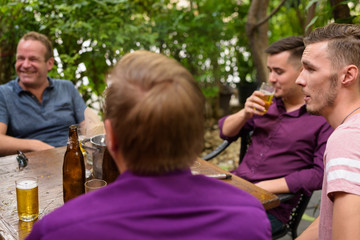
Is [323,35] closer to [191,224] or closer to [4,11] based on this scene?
[191,224]

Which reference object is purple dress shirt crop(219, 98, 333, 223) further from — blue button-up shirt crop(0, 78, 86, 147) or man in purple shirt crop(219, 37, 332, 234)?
blue button-up shirt crop(0, 78, 86, 147)

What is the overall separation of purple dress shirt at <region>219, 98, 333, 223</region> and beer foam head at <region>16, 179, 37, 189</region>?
1.30m

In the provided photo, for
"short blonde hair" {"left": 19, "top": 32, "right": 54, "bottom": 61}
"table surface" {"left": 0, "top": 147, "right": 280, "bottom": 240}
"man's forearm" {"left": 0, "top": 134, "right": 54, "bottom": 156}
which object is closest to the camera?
"table surface" {"left": 0, "top": 147, "right": 280, "bottom": 240}

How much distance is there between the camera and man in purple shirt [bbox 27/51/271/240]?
71cm

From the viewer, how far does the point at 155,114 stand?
0.72 metres

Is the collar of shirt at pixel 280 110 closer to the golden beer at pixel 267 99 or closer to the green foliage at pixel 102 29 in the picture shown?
the golden beer at pixel 267 99

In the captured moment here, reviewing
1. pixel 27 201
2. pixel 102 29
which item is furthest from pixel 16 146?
pixel 102 29

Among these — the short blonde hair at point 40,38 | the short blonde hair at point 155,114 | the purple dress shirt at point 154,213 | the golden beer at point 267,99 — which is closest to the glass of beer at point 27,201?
the purple dress shirt at point 154,213

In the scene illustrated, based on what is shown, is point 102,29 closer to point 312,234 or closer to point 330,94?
point 330,94

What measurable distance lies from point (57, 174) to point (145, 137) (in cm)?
121

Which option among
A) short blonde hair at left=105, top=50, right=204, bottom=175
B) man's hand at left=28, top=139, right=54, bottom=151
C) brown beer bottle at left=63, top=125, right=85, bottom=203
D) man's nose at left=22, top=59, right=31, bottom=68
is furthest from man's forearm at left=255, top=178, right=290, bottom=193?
man's nose at left=22, top=59, right=31, bottom=68

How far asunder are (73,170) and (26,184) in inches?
8.6

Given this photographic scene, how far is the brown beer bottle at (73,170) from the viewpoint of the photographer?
1510 millimetres

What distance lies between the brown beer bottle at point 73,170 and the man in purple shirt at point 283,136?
1030 millimetres
